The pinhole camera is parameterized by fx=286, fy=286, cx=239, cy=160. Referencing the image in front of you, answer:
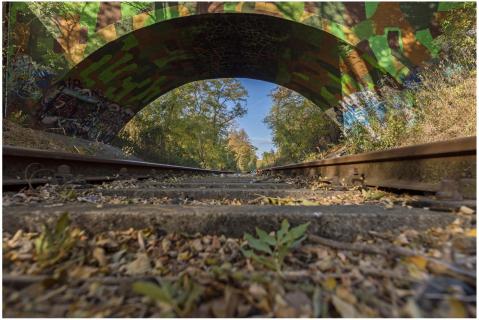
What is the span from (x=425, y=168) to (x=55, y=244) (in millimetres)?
2886

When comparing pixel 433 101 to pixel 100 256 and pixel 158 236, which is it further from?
pixel 100 256

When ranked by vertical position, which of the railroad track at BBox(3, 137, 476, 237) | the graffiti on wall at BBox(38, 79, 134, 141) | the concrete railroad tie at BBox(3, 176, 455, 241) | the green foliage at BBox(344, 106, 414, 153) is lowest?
the concrete railroad tie at BBox(3, 176, 455, 241)

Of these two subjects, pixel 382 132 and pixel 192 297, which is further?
pixel 382 132

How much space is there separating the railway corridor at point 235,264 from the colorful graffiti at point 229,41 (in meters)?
11.8

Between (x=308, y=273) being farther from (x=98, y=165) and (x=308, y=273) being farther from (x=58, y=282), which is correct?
(x=98, y=165)

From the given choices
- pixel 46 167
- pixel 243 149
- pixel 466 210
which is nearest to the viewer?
pixel 466 210

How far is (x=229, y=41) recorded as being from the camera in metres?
14.9

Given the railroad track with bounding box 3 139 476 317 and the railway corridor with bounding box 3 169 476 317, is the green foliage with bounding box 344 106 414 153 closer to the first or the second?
the railroad track with bounding box 3 139 476 317

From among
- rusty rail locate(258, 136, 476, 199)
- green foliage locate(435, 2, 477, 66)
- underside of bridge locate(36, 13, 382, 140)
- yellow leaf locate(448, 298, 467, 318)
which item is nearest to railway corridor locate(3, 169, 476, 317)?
yellow leaf locate(448, 298, 467, 318)

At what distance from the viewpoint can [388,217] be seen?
4.94 ft

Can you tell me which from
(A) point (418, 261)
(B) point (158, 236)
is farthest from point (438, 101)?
(B) point (158, 236)

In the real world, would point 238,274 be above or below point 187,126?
below

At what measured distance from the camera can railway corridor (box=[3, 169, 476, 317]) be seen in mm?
940

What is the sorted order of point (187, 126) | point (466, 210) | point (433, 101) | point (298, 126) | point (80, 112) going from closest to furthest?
1. point (466, 210)
2. point (433, 101)
3. point (80, 112)
4. point (298, 126)
5. point (187, 126)
